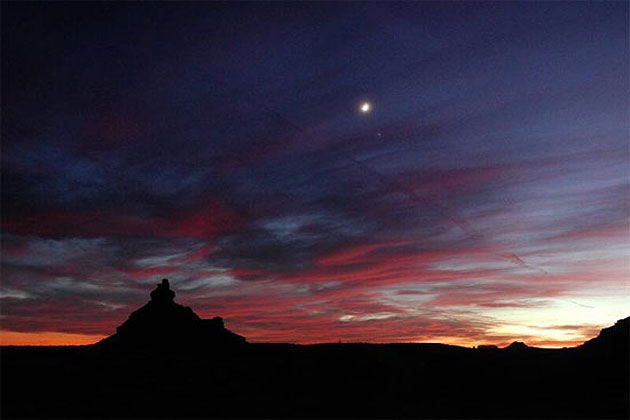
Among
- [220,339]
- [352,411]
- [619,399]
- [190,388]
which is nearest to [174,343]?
[220,339]

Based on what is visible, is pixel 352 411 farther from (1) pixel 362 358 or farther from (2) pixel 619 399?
(2) pixel 619 399

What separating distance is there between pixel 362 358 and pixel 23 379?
1112 inches

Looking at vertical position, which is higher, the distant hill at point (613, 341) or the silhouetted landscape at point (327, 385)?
the distant hill at point (613, 341)

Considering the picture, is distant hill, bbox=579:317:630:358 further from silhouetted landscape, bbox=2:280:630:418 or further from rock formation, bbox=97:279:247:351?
rock formation, bbox=97:279:247:351

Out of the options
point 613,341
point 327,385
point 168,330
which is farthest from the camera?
point 168,330

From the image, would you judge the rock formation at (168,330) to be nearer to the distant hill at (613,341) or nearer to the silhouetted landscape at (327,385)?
the silhouetted landscape at (327,385)

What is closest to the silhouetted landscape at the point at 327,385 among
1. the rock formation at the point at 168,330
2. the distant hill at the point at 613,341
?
the distant hill at the point at 613,341

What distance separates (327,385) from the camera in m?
37.2

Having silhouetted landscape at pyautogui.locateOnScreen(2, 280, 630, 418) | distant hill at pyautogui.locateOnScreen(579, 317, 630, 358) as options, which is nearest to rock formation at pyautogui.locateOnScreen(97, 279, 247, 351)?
silhouetted landscape at pyautogui.locateOnScreen(2, 280, 630, 418)

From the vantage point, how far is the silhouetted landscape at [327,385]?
89.7 feet

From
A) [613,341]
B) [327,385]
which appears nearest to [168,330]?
[327,385]

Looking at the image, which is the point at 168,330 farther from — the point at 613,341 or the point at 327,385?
the point at 613,341

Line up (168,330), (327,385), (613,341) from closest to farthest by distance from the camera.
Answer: (327,385) → (613,341) → (168,330)

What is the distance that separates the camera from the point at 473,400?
33.9 meters
